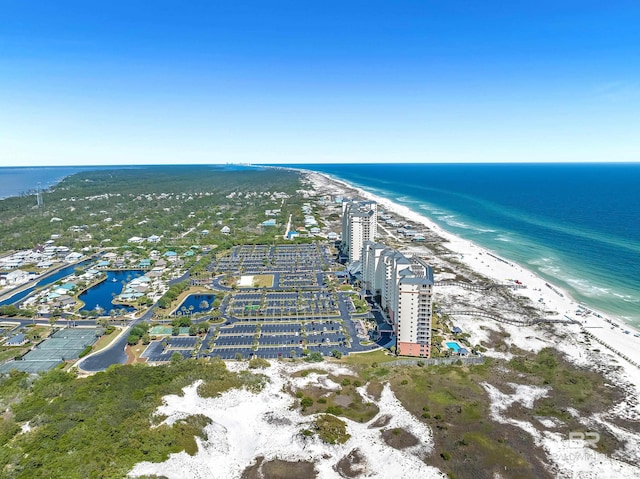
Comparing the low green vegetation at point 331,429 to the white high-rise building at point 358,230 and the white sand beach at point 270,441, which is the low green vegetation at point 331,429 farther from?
the white high-rise building at point 358,230

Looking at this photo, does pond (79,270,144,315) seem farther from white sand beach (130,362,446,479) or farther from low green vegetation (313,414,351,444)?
low green vegetation (313,414,351,444)

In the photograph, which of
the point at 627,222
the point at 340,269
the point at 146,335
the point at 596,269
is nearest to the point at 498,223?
the point at 627,222

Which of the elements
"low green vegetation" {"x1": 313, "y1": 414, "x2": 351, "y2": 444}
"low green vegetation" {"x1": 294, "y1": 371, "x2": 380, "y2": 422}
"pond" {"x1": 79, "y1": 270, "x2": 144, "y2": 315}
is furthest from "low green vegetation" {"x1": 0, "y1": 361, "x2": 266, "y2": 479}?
"pond" {"x1": 79, "y1": 270, "x2": 144, "y2": 315}

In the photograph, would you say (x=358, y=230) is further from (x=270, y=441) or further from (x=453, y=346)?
(x=270, y=441)

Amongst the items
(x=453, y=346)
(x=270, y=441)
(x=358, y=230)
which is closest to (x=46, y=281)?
(x=358, y=230)

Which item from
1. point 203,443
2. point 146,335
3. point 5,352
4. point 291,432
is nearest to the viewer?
point 203,443

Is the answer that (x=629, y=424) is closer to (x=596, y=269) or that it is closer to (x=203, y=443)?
(x=203, y=443)
